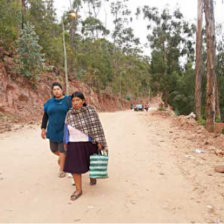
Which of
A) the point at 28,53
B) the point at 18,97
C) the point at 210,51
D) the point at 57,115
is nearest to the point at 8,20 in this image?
the point at 28,53

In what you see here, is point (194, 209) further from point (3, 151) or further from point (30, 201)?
point (3, 151)

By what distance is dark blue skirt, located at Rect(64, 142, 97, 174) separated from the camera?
349cm

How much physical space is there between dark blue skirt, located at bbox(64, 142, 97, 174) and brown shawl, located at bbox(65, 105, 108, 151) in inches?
6.2

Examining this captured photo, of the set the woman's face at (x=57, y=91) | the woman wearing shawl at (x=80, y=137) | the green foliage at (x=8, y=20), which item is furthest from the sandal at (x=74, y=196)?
the green foliage at (x=8, y=20)

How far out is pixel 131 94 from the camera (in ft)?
187

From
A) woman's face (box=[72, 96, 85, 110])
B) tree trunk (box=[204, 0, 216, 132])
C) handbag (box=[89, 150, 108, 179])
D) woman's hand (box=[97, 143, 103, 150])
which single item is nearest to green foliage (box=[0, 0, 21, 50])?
tree trunk (box=[204, 0, 216, 132])

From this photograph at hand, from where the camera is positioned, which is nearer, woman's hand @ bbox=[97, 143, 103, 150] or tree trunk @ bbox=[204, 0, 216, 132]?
woman's hand @ bbox=[97, 143, 103, 150]

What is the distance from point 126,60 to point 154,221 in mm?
50178

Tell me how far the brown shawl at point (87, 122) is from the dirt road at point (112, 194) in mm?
820

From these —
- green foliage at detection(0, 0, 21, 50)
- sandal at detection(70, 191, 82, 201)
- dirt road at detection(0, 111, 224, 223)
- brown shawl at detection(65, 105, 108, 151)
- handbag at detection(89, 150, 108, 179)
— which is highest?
green foliage at detection(0, 0, 21, 50)

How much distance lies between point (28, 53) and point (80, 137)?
47.6 feet

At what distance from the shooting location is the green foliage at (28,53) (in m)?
16.3

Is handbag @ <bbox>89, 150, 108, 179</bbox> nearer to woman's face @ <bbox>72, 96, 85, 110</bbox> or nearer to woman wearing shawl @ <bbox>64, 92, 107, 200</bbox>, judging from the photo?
woman wearing shawl @ <bbox>64, 92, 107, 200</bbox>

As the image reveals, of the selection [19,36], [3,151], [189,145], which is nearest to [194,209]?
[189,145]
